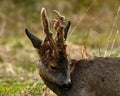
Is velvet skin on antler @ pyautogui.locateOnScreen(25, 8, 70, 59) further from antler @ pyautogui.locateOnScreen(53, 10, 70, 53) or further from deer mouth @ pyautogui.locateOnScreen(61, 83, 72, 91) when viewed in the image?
deer mouth @ pyautogui.locateOnScreen(61, 83, 72, 91)

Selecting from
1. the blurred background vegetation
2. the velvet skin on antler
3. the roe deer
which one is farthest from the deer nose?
the blurred background vegetation

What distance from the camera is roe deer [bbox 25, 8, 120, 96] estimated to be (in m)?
11.6

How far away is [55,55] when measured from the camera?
11883 millimetres

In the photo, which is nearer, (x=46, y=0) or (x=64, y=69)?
(x=64, y=69)

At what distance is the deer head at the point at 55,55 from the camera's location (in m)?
11.8

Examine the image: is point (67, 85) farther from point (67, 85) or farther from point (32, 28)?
point (32, 28)

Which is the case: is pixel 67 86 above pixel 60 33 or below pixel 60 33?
below

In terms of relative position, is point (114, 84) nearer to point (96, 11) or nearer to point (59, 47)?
point (59, 47)

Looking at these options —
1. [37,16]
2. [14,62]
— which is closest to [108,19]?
[37,16]

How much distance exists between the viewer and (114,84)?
37.8 ft

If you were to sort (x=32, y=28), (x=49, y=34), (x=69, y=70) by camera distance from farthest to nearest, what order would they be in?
(x=32, y=28)
(x=69, y=70)
(x=49, y=34)

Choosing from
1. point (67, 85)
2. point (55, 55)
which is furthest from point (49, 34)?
point (67, 85)

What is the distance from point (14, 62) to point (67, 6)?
34.5ft

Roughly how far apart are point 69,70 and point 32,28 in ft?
53.3
